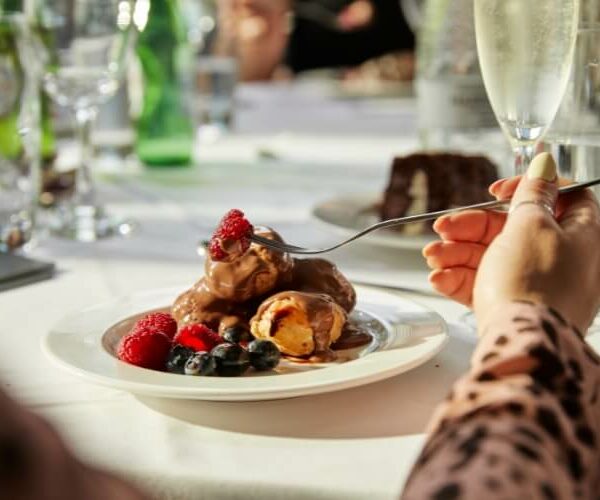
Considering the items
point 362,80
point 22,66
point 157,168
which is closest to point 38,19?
point 22,66

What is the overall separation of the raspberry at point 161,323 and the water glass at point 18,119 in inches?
20.8

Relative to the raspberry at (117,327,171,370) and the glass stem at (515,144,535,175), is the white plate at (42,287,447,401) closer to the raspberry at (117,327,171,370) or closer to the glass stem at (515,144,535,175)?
the raspberry at (117,327,171,370)

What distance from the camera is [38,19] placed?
4.71 feet

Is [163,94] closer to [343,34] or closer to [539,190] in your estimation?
[539,190]

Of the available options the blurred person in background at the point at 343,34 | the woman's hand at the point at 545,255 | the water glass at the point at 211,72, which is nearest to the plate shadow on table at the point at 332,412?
the woman's hand at the point at 545,255

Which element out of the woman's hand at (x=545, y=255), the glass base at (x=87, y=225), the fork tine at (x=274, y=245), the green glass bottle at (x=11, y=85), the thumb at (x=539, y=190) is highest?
the green glass bottle at (x=11, y=85)

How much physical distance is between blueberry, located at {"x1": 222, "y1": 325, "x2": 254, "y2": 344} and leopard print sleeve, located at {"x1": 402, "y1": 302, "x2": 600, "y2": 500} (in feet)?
0.87

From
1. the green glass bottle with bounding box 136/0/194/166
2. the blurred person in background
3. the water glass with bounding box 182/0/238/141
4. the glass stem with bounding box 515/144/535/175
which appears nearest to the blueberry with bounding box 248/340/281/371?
the glass stem with bounding box 515/144/535/175

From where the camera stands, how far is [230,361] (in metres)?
0.70

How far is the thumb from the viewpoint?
64 centimetres

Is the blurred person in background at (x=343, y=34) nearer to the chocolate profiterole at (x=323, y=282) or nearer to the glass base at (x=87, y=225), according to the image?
the glass base at (x=87, y=225)

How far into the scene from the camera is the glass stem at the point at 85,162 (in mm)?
1394

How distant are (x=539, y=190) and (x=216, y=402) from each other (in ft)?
0.82

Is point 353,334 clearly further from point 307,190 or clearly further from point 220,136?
point 220,136
